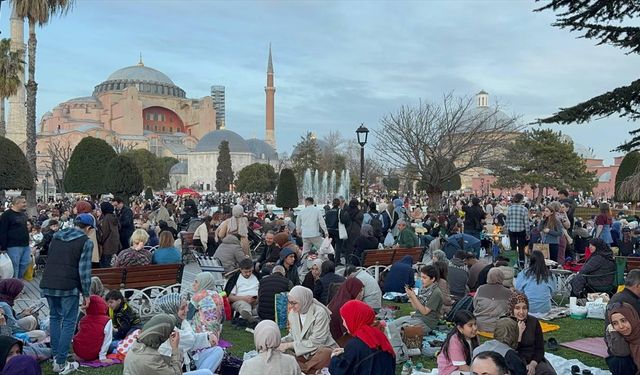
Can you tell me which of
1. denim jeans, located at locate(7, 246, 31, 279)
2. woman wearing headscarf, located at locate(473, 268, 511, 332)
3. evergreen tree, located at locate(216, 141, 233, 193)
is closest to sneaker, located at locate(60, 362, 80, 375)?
denim jeans, located at locate(7, 246, 31, 279)

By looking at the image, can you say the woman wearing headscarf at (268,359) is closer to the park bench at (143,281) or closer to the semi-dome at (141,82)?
the park bench at (143,281)

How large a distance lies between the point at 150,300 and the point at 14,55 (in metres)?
23.5

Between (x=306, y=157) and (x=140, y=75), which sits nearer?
(x=306, y=157)

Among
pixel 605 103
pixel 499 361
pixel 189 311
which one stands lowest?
pixel 189 311

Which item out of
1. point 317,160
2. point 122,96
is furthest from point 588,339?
point 122,96

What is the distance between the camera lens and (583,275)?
356 inches

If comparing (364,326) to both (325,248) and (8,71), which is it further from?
(8,71)

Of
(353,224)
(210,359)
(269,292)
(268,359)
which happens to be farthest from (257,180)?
(268,359)

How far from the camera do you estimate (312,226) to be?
11789mm

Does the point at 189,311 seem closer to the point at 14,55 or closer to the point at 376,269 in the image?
the point at 376,269

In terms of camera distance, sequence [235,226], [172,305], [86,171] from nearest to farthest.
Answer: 1. [172,305]
2. [235,226]
3. [86,171]

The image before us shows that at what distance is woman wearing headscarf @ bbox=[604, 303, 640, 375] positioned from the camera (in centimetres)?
482

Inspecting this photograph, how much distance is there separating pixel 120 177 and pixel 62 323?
732 inches

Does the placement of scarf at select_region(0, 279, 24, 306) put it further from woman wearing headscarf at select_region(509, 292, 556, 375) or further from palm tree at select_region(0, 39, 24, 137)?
palm tree at select_region(0, 39, 24, 137)
